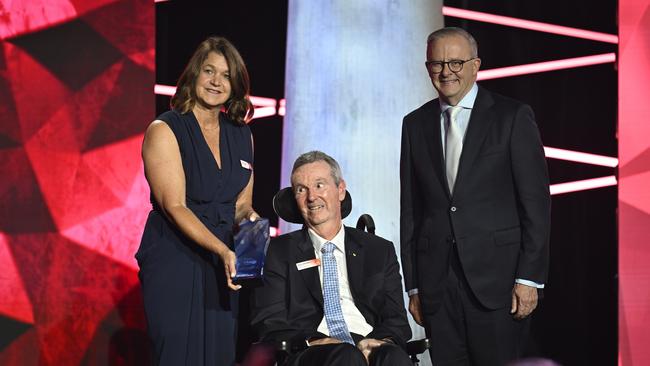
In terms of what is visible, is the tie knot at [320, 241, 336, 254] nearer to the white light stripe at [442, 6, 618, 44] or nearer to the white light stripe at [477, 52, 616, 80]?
the white light stripe at [477, 52, 616, 80]

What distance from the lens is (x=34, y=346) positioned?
4.47 meters

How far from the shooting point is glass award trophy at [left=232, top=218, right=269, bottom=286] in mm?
2609

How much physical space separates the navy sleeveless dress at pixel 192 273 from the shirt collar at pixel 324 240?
0.32 m

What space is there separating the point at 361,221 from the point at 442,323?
1.94 ft

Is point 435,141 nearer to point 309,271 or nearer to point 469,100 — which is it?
point 469,100

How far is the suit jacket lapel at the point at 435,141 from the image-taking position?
295 centimetres

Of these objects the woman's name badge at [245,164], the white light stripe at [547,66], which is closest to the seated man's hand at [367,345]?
the woman's name badge at [245,164]

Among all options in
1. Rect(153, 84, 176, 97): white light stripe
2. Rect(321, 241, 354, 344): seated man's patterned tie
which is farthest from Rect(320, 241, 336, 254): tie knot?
Rect(153, 84, 176, 97): white light stripe

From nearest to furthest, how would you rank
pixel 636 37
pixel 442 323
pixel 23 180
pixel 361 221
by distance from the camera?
pixel 442 323 < pixel 361 221 < pixel 636 37 < pixel 23 180

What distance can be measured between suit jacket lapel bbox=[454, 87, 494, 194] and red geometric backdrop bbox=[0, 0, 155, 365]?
221cm

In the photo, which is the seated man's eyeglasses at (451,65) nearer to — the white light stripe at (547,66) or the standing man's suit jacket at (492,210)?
the standing man's suit jacket at (492,210)

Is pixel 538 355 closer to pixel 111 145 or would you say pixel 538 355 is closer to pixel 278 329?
pixel 278 329

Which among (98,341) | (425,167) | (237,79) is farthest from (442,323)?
(98,341)

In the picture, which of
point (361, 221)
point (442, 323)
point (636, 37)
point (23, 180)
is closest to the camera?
point (442, 323)
